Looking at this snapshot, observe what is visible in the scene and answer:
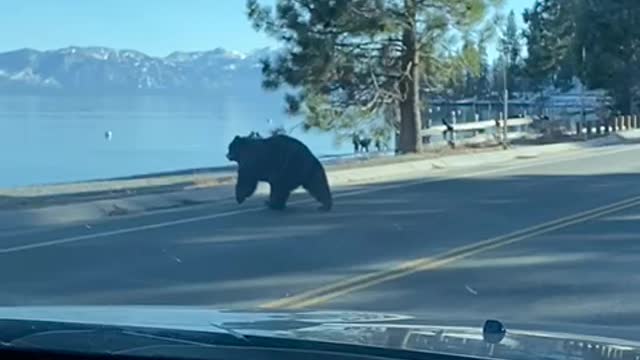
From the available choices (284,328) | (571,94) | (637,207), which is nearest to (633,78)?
(571,94)

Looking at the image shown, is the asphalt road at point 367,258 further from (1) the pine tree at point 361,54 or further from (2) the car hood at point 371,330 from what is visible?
(1) the pine tree at point 361,54

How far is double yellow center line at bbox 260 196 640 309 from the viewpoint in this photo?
11125 millimetres

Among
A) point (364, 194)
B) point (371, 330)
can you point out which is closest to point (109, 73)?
point (364, 194)

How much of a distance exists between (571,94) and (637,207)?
5719 cm

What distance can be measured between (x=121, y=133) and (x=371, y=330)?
5863cm

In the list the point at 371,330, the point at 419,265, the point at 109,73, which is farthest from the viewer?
the point at 109,73

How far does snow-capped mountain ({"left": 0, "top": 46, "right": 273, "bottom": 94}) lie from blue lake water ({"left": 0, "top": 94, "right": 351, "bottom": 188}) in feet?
4.55

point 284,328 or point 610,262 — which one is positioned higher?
point 284,328

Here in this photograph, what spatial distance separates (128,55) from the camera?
93688mm

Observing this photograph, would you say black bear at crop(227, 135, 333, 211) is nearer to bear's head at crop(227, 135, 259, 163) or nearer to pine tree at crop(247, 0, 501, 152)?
bear's head at crop(227, 135, 259, 163)

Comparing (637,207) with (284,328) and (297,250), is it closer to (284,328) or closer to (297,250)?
(297,250)

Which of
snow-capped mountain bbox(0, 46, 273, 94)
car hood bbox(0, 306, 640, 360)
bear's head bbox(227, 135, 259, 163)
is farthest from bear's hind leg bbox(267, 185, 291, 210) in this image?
snow-capped mountain bbox(0, 46, 273, 94)

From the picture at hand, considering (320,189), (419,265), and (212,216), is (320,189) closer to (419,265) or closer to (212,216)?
(212,216)

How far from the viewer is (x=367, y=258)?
14320 millimetres
